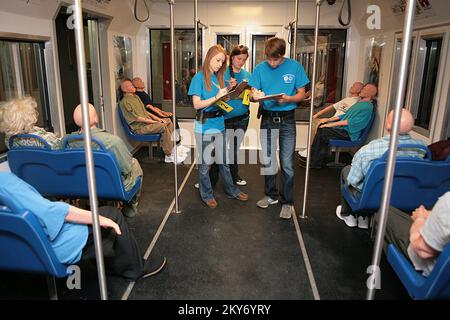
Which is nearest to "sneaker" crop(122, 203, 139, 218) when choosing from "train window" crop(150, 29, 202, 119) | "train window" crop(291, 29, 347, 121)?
"train window" crop(150, 29, 202, 119)

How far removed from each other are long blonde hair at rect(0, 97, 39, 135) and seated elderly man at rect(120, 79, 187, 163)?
8.63ft

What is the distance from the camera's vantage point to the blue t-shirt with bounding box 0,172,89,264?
5.98 ft

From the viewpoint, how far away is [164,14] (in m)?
6.18

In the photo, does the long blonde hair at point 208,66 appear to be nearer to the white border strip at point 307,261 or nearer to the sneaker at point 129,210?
the sneaker at point 129,210

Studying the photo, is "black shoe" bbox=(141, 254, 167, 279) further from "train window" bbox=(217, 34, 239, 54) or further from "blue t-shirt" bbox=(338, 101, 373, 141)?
"train window" bbox=(217, 34, 239, 54)

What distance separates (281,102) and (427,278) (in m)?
2.09

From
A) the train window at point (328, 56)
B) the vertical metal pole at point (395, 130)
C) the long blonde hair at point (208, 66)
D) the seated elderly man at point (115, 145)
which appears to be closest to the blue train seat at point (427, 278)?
the vertical metal pole at point (395, 130)

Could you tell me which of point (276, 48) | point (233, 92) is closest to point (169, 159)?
point (233, 92)

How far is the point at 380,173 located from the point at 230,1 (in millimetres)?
4525

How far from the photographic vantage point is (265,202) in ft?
12.7

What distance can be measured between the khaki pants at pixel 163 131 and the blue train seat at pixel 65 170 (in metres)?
2.64

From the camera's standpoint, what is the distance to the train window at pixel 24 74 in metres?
3.22

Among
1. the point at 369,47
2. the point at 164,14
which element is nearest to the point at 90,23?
the point at 164,14

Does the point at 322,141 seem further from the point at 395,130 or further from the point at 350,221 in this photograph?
the point at 395,130
